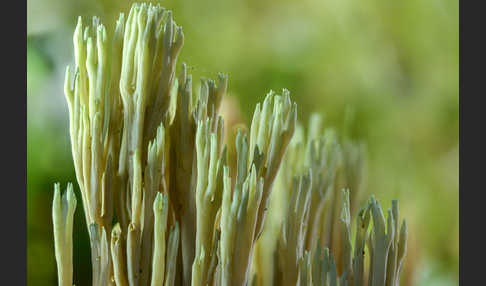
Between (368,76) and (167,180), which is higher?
(368,76)

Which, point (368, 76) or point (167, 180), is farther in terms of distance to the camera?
point (368, 76)

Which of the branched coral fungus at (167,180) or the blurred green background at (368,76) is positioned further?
the blurred green background at (368,76)

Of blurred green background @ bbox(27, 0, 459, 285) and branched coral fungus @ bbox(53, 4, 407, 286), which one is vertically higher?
blurred green background @ bbox(27, 0, 459, 285)

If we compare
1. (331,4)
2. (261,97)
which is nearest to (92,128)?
(261,97)

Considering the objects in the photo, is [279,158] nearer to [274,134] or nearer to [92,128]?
[274,134]
